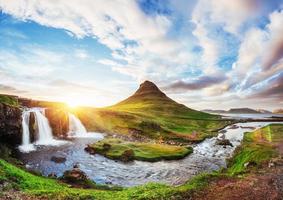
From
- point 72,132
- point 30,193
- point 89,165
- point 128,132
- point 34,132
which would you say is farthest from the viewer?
point 128,132

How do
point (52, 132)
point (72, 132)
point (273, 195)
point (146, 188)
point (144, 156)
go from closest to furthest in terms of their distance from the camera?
point (273, 195) → point (146, 188) → point (144, 156) → point (52, 132) → point (72, 132)

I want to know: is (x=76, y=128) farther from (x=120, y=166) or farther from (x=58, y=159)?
(x=120, y=166)

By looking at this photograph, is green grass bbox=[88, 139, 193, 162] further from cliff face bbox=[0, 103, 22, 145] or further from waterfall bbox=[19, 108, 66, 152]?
cliff face bbox=[0, 103, 22, 145]

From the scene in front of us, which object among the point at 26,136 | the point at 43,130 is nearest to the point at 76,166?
the point at 26,136

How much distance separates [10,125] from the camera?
185 feet

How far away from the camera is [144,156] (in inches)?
2162

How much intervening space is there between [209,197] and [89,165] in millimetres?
28400

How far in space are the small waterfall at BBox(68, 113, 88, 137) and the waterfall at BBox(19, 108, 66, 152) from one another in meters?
11.0

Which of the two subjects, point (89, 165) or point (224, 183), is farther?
point (89, 165)

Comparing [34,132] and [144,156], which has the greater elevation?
[34,132]

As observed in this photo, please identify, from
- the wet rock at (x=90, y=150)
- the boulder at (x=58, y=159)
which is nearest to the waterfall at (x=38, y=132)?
the boulder at (x=58, y=159)

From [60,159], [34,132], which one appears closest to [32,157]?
[60,159]

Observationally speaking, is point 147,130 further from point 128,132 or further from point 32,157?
point 32,157

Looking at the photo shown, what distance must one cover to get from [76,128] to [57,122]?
11.1 meters
